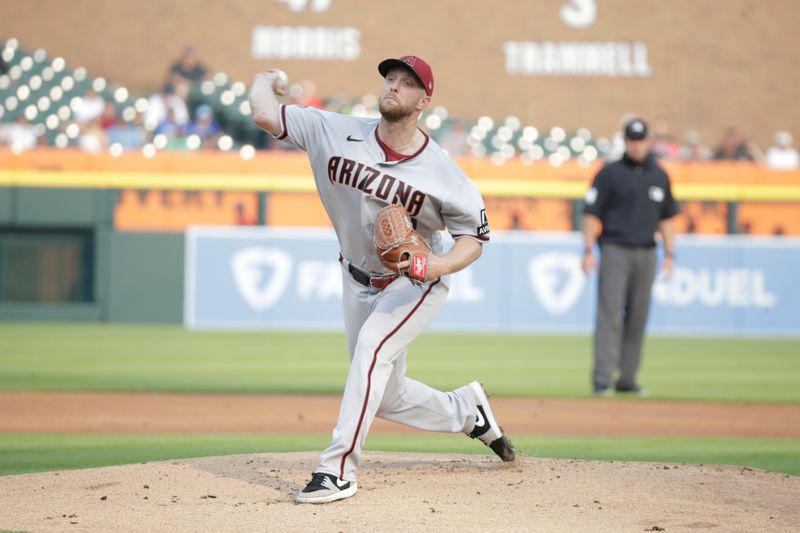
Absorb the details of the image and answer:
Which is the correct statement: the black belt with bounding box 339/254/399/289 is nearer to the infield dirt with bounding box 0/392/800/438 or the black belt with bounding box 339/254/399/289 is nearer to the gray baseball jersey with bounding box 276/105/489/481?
the gray baseball jersey with bounding box 276/105/489/481

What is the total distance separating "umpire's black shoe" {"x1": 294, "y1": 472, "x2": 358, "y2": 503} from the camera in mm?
5027

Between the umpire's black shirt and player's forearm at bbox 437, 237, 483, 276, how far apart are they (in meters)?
4.76

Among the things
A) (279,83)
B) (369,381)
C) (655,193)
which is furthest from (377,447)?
(655,193)

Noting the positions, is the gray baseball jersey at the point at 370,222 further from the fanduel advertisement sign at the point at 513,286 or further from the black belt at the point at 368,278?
the fanduel advertisement sign at the point at 513,286

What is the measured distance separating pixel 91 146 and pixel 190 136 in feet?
5.42

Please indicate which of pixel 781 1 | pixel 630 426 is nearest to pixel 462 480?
pixel 630 426

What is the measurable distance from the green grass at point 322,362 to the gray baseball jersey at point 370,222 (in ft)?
15.3

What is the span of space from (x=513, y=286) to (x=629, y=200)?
785 cm

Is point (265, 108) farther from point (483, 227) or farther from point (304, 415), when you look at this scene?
point (304, 415)

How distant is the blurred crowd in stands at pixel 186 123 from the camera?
63.5 feet

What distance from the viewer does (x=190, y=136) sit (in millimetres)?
19703

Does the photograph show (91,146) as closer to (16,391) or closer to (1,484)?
(16,391)

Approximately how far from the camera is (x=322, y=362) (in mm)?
13016

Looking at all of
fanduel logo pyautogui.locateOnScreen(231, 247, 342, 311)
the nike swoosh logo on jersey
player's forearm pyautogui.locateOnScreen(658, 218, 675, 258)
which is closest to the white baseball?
the nike swoosh logo on jersey
